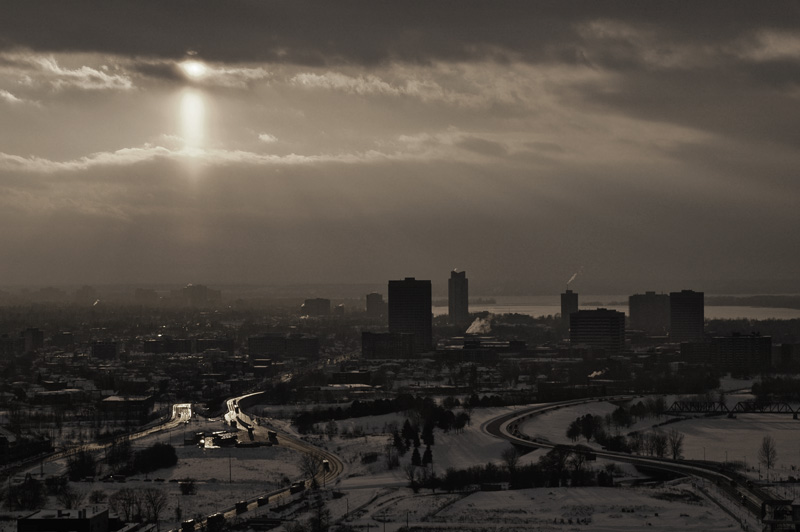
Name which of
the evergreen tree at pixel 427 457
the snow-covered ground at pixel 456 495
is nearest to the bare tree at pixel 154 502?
the snow-covered ground at pixel 456 495

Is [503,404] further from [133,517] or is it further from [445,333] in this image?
[445,333]

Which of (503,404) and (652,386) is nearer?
(503,404)

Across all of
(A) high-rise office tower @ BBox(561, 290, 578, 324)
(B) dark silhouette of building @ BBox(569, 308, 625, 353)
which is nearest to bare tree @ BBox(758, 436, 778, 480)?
(B) dark silhouette of building @ BBox(569, 308, 625, 353)

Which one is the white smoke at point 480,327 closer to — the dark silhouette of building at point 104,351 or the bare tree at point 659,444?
the dark silhouette of building at point 104,351

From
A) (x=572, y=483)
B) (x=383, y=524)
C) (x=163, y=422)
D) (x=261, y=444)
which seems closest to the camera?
(x=383, y=524)

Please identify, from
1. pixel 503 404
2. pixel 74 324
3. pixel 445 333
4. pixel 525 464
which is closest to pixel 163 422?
pixel 503 404

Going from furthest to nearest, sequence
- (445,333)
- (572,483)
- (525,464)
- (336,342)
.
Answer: (445,333) < (336,342) < (525,464) < (572,483)

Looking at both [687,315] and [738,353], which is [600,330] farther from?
[687,315]
